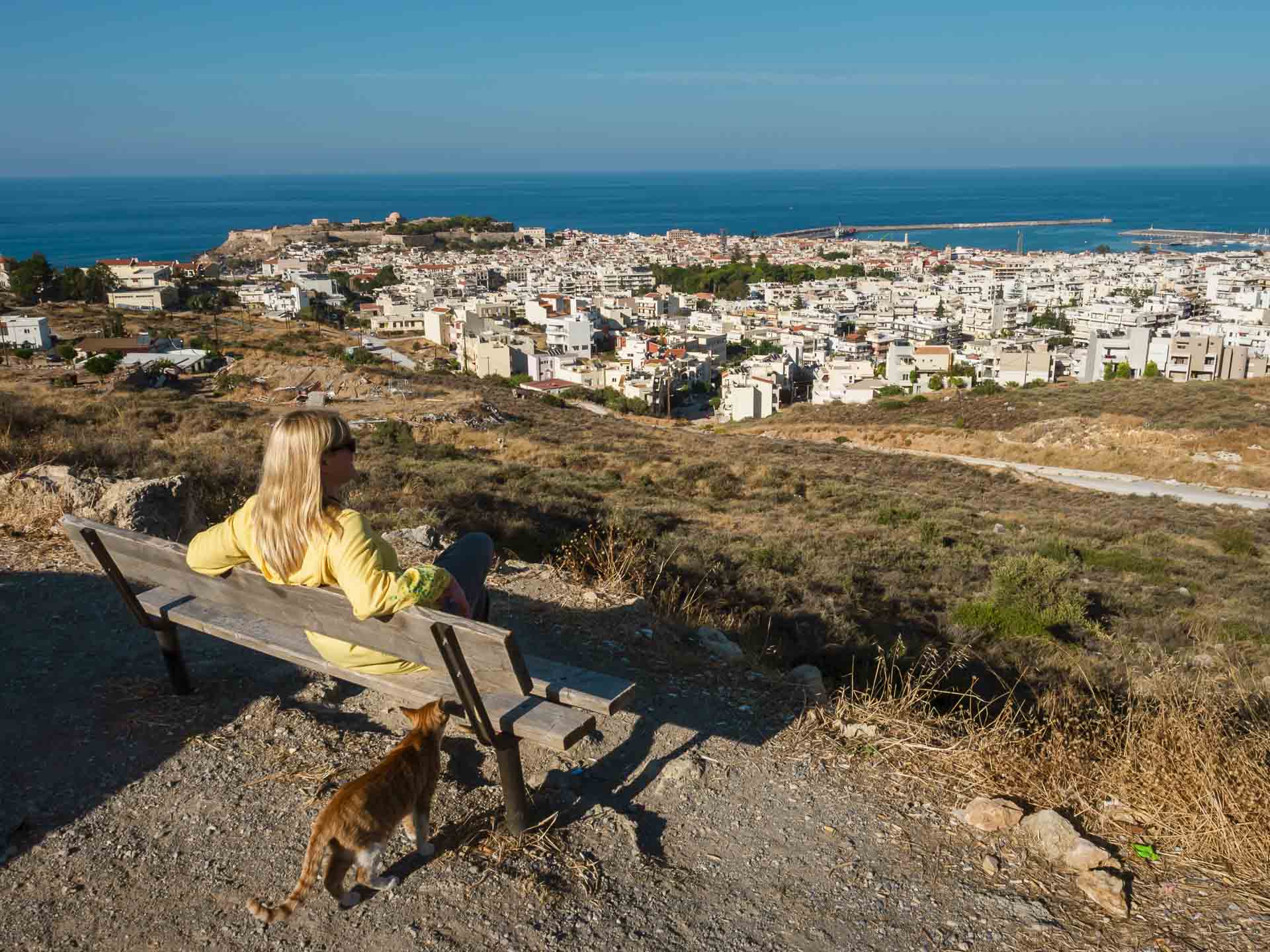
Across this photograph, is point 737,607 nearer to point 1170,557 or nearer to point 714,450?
point 1170,557

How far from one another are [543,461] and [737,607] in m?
12.0

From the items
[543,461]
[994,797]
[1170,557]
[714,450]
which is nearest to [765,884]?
[994,797]

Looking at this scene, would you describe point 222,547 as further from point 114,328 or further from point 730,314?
point 730,314

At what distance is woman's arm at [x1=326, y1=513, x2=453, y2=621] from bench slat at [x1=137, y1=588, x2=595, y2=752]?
1.10ft

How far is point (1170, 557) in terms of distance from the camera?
12.9 m

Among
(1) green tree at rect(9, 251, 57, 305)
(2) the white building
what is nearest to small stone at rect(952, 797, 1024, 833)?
(2) the white building

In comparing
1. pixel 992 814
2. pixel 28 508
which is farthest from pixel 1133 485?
pixel 28 508

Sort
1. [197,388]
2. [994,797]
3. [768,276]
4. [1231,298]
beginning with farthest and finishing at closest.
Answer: [768,276]
[1231,298]
[197,388]
[994,797]

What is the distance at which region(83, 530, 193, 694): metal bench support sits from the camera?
336cm

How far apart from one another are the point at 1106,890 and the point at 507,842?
182 centimetres

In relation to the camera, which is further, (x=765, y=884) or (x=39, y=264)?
(x=39, y=264)

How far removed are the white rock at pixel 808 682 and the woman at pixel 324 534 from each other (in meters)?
1.97

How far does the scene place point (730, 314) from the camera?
74.6 metres

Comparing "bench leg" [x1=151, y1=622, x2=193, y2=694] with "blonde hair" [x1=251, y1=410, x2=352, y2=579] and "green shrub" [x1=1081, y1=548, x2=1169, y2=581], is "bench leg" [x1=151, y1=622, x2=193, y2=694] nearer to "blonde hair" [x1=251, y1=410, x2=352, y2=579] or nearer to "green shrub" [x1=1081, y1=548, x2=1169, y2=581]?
"blonde hair" [x1=251, y1=410, x2=352, y2=579]
